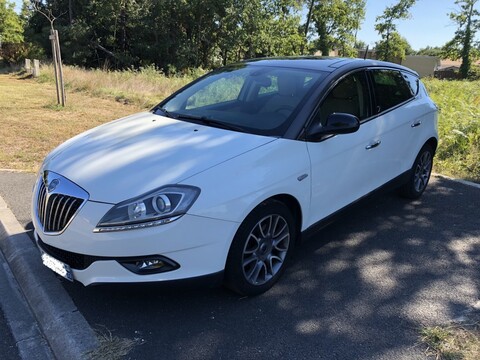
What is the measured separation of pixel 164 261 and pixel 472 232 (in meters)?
3.33

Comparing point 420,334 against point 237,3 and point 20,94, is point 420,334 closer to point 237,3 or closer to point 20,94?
point 20,94

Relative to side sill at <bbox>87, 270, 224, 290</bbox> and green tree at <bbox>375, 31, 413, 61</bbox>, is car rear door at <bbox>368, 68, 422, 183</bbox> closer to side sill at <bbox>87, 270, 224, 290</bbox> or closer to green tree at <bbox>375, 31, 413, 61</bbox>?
side sill at <bbox>87, 270, 224, 290</bbox>

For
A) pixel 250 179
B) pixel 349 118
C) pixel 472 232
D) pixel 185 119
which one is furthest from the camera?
pixel 472 232

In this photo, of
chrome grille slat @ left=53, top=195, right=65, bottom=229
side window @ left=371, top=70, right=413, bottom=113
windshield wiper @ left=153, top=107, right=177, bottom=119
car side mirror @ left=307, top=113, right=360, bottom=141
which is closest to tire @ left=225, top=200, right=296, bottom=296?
car side mirror @ left=307, top=113, right=360, bottom=141

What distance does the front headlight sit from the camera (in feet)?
8.47

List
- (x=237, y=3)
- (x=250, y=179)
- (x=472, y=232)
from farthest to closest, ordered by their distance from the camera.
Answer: (x=237, y=3) < (x=472, y=232) < (x=250, y=179)

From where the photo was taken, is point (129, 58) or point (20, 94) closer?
point (20, 94)

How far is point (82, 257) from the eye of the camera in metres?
2.72

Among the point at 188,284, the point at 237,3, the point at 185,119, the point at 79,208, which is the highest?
the point at 237,3

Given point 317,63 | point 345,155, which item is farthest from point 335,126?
point 317,63

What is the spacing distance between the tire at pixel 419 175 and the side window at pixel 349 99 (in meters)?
1.31

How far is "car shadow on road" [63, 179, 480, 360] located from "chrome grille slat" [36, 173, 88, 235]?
1.69 ft

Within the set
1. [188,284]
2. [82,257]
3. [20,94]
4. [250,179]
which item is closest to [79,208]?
[82,257]

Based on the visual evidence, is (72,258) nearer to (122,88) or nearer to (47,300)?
(47,300)
